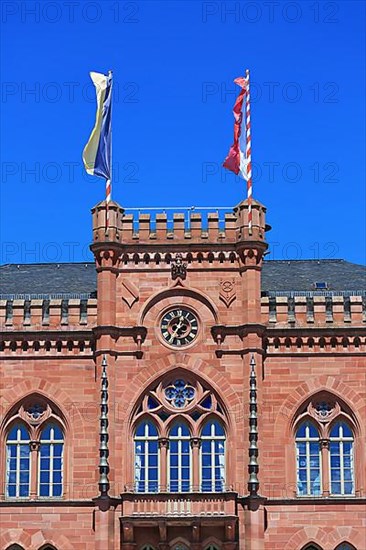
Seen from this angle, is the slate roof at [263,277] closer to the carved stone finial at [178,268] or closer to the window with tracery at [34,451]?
the carved stone finial at [178,268]

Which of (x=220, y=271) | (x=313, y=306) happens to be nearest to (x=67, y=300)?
(x=220, y=271)

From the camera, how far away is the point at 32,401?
58594mm

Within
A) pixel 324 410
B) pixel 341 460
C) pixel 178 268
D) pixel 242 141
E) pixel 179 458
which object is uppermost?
pixel 242 141

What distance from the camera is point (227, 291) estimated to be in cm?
5862

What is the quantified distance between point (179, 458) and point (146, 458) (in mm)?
1399

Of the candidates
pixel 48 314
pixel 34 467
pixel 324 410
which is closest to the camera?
pixel 34 467

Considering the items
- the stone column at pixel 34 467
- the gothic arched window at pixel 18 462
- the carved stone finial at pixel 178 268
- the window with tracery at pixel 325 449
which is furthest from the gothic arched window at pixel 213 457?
the gothic arched window at pixel 18 462

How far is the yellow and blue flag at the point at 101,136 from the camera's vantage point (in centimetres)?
6022

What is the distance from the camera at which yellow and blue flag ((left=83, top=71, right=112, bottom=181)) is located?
6022 cm

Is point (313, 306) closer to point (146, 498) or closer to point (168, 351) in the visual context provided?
point (168, 351)

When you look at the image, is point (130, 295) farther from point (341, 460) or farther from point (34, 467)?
point (341, 460)

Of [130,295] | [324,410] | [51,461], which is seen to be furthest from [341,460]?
[51,461]

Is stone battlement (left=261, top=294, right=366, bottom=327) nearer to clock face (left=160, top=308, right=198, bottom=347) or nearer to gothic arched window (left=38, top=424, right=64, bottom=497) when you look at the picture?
clock face (left=160, top=308, right=198, bottom=347)

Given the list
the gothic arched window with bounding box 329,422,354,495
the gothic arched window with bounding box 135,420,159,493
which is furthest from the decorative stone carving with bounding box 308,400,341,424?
the gothic arched window with bounding box 135,420,159,493
